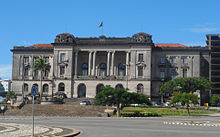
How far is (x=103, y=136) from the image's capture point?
78.9ft

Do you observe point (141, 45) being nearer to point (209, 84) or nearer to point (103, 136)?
point (209, 84)

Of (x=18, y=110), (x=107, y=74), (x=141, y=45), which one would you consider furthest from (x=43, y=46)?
(x=18, y=110)

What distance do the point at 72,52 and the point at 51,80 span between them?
10023 millimetres

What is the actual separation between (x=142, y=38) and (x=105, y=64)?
1471cm

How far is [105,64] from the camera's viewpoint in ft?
353

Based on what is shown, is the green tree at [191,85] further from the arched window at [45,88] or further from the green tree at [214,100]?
the arched window at [45,88]

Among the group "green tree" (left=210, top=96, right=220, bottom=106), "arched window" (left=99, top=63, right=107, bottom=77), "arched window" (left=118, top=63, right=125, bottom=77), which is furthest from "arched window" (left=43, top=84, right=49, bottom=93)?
"green tree" (left=210, top=96, right=220, bottom=106)

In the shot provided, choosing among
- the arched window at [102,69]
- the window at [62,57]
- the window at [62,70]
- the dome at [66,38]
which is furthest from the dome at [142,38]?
the window at [62,70]

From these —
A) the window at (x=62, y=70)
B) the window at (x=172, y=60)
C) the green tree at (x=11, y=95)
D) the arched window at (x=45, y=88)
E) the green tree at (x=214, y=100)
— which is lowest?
the green tree at (x=214, y=100)

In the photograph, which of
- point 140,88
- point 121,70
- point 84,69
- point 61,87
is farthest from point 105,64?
point 61,87

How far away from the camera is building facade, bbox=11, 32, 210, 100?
9956cm

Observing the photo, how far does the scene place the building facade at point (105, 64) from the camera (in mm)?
99562

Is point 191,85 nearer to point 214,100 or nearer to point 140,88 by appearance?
point 214,100

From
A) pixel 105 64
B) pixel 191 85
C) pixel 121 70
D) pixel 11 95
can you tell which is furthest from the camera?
pixel 105 64
